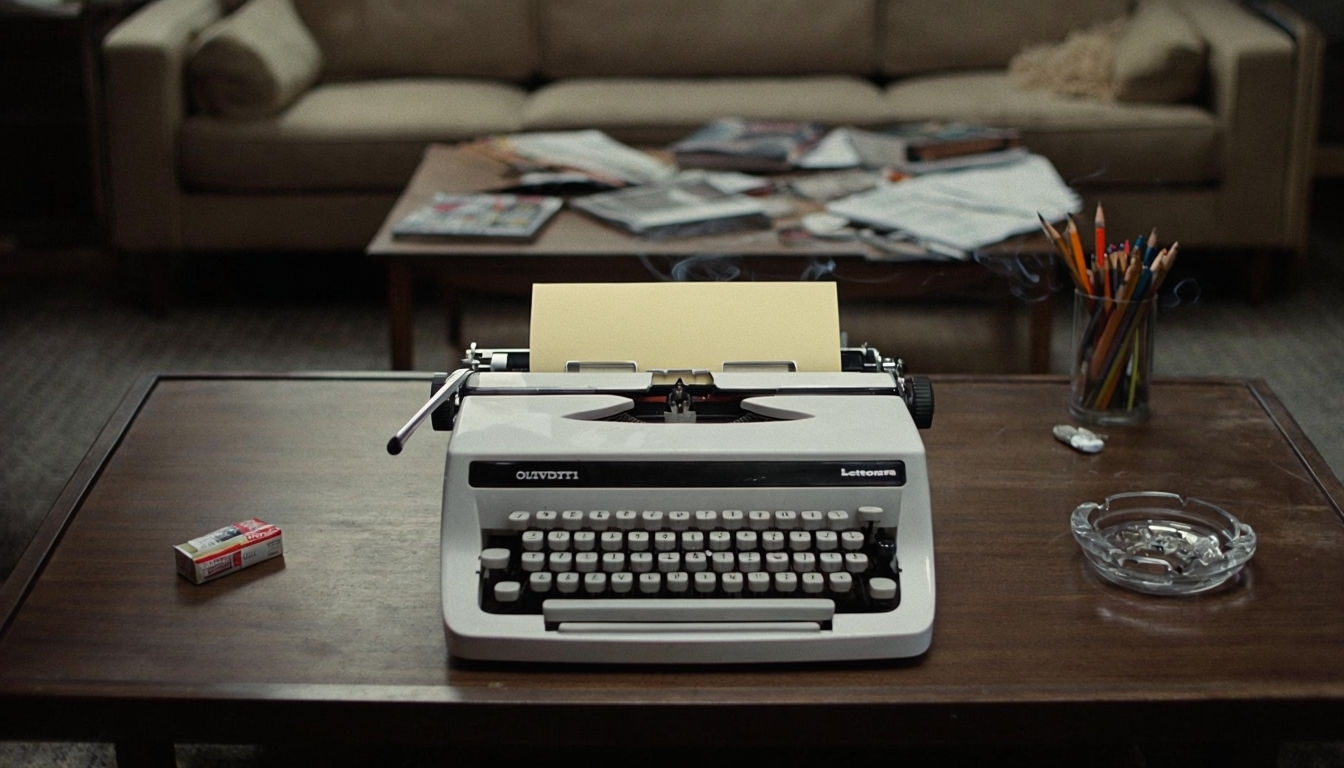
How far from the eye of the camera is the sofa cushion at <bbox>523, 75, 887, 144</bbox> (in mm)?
3117

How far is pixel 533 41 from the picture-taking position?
3.55 m

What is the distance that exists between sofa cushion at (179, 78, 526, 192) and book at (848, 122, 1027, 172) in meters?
0.86

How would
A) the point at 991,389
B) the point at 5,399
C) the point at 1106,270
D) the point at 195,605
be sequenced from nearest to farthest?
the point at 195,605, the point at 1106,270, the point at 991,389, the point at 5,399

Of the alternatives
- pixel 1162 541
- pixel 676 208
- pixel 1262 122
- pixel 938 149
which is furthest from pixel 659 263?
pixel 1262 122

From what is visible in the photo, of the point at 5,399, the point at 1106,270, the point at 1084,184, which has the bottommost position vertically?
the point at 5,399

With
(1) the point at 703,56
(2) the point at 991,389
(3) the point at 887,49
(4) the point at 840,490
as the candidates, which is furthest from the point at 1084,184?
(4) the point at 840,490

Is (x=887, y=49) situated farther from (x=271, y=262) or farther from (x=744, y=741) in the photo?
(x=744, y=741)

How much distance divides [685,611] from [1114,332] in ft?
2.19

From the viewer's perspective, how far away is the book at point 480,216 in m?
2.29

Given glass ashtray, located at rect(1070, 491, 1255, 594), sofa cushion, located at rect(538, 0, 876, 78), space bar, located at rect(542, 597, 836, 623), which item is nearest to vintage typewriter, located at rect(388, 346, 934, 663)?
space bar, located at rect(542, 597, 836, 623)

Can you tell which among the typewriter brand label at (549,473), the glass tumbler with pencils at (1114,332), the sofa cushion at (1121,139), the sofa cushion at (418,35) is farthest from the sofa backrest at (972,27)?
the typewriter brand label at (549,473)

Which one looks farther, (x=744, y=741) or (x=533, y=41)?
(x=533, y=41)

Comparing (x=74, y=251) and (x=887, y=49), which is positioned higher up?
(x=887, y=49)

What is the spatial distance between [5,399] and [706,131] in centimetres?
141
